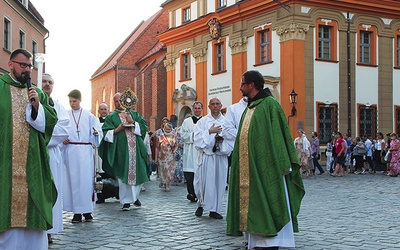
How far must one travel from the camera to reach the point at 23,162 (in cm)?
502

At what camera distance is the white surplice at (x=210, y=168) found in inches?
364

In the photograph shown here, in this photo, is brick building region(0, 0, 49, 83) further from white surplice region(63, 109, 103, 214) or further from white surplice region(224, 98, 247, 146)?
white surplice region(224, 98, 247, 146)

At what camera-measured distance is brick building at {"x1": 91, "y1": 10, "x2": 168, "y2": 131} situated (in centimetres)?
4006

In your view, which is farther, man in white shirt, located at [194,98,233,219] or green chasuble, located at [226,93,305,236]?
man in white shirt, located at [194,98,233,219]

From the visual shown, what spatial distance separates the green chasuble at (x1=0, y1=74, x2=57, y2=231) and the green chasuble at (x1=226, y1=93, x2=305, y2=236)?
2.06m

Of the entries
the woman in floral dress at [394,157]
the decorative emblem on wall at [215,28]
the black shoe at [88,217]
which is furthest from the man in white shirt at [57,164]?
the decorative emblem on wall at [215,28]

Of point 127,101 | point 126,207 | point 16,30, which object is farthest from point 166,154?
point 16,30

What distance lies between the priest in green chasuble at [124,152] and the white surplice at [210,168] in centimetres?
158

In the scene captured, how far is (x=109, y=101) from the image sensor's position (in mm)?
53031

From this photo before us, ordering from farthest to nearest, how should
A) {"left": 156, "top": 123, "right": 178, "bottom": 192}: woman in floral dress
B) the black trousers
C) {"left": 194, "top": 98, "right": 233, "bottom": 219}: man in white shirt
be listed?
{"left": 156, "top": 123, "right": 178, "bottom": 192}: woman in floral dress
the black trousers
{"left": 194, "top": 98, "right": 233, "bottom": 219}: man in white shirt

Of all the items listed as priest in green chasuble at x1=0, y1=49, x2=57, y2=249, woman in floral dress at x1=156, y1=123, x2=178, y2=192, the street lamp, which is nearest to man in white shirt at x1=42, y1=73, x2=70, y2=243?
priest in green chasuble at x1=0, y1=49, x2=57, y2=249

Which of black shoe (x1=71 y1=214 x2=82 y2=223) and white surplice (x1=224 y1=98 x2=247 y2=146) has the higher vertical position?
white surplice (x1=224 y1=98 x2=247 y2=146)

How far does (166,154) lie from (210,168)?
7.04m

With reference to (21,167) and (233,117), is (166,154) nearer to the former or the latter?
(233,117)
